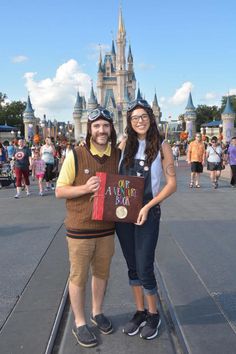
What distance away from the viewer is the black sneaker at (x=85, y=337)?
122 inches

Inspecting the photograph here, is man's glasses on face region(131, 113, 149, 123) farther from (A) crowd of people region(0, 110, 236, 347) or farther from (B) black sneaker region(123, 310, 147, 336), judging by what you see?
(B) black sneaker region(123, 310, 147, 336)

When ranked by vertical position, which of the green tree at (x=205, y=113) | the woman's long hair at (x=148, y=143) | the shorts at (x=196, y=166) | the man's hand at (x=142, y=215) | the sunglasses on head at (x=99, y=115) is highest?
the green tree at (x=205, y=113)

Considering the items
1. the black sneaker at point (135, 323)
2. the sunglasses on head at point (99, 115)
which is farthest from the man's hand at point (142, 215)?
the black sneaker at point (135, 323)

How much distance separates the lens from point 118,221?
2996mm

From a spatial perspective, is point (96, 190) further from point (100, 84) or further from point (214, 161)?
point (100, 84)

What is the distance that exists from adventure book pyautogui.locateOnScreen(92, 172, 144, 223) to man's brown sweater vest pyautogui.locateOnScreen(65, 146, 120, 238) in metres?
0.09

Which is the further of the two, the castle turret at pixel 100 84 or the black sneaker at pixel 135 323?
the castle turret at pixel 100 84

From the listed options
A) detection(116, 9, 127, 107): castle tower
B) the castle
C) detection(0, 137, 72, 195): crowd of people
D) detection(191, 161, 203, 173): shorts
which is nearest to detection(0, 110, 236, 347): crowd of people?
detection(0, 137, 72, 195): crowd of people

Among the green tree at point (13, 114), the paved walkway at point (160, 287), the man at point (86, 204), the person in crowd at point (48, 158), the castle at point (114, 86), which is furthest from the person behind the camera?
the castle at point (114, 86)

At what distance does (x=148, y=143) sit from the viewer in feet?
10.1

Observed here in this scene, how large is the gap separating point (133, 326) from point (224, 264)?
2.05 metres

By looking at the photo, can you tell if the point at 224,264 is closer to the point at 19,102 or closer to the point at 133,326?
the point at 133,326

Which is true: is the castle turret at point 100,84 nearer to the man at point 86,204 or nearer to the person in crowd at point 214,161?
the person in crowd at point 214,161

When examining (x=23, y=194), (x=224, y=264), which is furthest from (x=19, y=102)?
(x=224, y=264)
